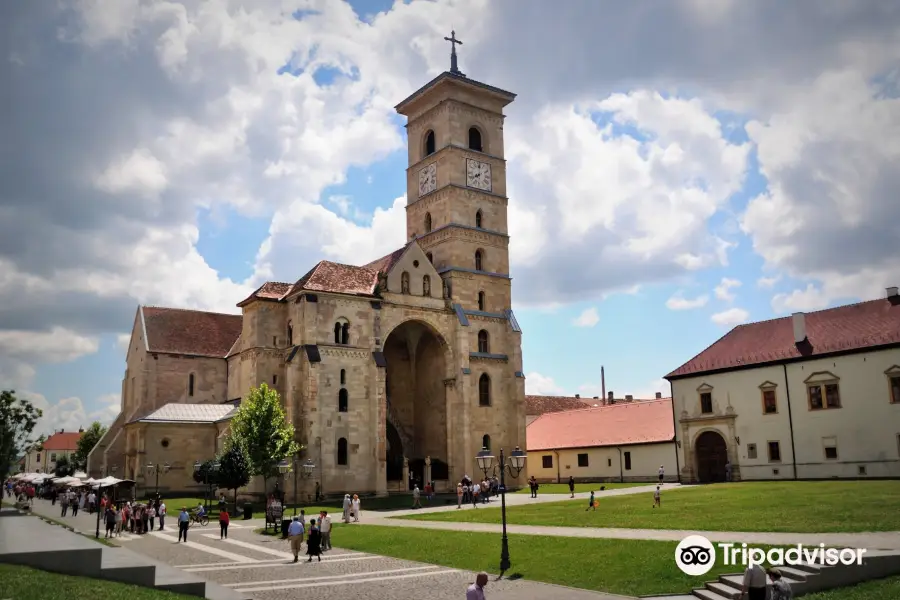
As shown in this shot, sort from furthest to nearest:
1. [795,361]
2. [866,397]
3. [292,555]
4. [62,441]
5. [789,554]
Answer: [62,441] < [795,361] < [866,397] < [292,555] < [789,554]

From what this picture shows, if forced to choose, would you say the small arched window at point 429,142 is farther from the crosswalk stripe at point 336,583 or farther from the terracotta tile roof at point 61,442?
the terracotta tile roof at point 61,442

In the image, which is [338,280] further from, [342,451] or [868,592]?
[868,592]

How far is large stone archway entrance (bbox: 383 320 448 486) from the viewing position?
63.6 meters

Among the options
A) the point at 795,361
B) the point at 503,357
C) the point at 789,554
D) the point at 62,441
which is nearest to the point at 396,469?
the point at 503,357

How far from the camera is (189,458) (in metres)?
61.4

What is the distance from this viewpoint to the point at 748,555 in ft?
68.5

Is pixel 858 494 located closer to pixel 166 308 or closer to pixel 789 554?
pixel 789 554

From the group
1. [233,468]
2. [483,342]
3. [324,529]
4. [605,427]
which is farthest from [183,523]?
[605,427]

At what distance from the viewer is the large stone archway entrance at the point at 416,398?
6359 centimetres

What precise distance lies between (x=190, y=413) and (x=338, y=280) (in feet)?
56.0

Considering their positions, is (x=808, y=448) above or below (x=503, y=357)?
below

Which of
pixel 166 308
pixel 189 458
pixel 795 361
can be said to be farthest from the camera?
pixel 166 308

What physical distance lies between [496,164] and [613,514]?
41.7 m

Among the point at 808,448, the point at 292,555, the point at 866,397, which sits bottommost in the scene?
the point at 292,555
